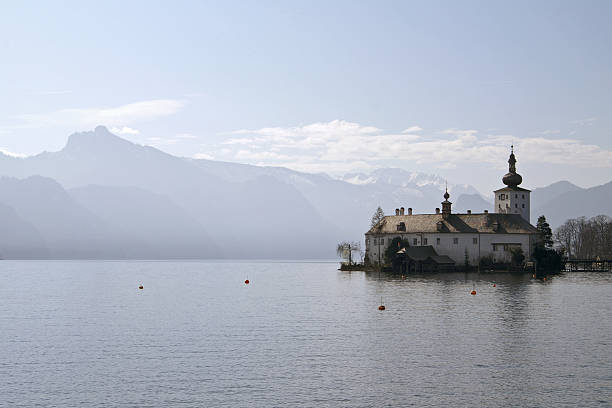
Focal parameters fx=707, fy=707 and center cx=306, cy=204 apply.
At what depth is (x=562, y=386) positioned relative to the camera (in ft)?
147

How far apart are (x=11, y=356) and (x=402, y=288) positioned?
8395 cm

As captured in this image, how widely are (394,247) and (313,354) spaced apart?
13433 centimetres

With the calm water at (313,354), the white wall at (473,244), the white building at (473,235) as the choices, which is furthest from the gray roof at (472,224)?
the calm water at (313,354)

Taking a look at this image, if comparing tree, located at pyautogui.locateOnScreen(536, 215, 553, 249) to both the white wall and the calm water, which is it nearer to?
the white wall

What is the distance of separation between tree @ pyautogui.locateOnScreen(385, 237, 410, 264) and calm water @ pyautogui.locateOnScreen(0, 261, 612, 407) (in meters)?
84.0

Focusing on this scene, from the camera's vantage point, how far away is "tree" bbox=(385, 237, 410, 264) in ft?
617

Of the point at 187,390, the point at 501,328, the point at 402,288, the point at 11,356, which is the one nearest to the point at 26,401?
the point at 187,390

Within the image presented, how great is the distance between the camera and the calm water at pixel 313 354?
4281 centimetres

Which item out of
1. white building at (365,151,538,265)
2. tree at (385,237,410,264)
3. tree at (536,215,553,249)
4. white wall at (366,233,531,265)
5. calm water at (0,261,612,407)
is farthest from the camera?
tree at (536,215,553,249)

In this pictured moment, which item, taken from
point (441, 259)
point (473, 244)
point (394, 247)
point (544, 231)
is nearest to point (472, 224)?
point (473, 244)

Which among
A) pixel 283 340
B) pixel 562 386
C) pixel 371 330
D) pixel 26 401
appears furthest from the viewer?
pixel 371 330

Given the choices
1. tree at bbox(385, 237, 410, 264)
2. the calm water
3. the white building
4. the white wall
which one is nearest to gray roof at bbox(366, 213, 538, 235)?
the white building

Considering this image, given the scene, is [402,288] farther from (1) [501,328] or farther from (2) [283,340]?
(2) [283,340]

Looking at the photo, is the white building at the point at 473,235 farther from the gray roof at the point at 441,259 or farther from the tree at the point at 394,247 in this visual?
the tree at the point at 394,247
